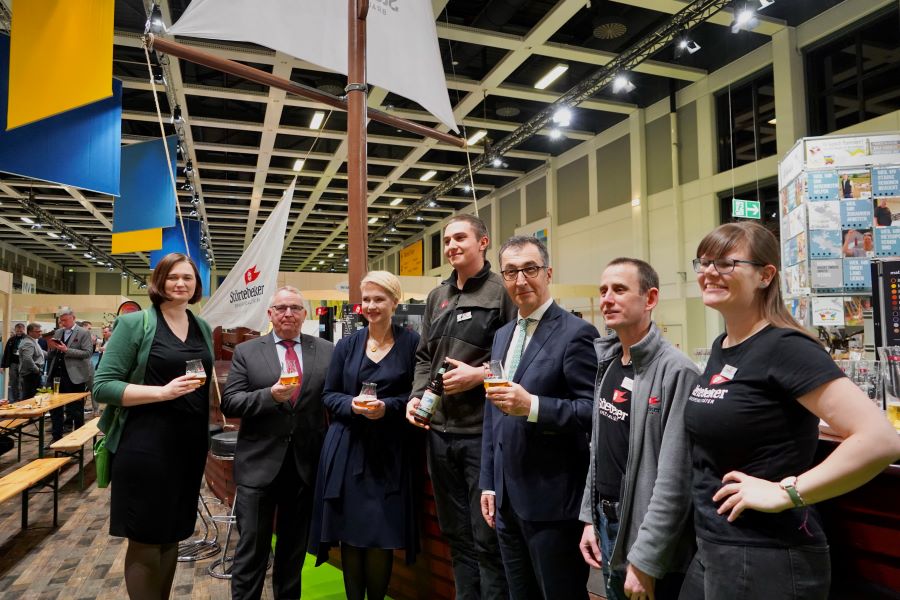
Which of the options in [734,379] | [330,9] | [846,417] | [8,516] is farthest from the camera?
[8,516]

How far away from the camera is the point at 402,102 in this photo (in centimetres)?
1059

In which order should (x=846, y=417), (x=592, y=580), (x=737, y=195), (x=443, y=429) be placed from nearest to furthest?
(x=846, y=417) → (x=443, y=429) → (x=592, y=580) → (x=737, y=195)

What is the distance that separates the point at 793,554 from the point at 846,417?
0.32m

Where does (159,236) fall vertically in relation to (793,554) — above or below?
above

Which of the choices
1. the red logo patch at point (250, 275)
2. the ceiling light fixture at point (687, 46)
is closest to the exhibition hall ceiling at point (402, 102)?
the ceiling light fixture at point (687, 46)

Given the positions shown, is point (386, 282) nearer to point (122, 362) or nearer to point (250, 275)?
point (122, 362)

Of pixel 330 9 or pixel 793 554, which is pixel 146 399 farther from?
pixel 330 9

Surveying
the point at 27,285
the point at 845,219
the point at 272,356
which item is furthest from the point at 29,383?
the point at 27,285

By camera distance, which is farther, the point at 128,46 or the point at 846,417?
the point at 128,46

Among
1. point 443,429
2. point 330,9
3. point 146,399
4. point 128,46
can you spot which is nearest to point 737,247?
point 443,429

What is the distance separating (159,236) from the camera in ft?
26.8

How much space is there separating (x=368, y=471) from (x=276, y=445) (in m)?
0.48

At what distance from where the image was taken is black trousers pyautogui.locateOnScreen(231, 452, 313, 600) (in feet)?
8.27

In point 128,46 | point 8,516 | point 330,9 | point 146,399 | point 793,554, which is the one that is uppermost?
point 128,46
